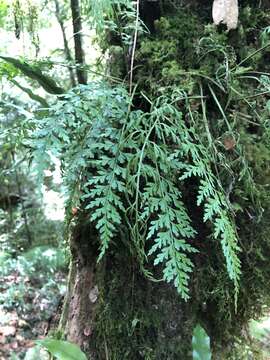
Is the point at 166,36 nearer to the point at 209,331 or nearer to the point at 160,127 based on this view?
the point at 160,127

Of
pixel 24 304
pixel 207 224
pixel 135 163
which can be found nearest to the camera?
pixel 135 163

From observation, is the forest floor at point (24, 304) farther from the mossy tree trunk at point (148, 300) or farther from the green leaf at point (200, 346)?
the green leaf at point (200, 346)

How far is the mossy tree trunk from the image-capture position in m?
1.15

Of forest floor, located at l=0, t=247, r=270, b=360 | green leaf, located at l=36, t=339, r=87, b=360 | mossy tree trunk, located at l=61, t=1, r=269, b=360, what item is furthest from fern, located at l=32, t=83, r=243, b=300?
forest floor, located at l=0, t=247, r=270, b=360

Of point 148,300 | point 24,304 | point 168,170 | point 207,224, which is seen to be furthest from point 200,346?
point 24,304

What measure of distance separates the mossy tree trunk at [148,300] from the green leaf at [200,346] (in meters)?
0.08

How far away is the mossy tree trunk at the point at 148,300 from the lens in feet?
3.77

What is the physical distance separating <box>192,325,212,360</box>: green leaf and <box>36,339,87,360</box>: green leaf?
0.28m

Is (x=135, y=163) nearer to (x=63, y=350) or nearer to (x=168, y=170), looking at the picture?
(x=168, y=170)

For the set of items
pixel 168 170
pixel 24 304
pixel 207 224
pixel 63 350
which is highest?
pixel 168 170

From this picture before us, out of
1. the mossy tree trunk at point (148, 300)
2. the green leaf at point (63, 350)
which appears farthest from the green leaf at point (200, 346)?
the green leaf at point (63, 350)

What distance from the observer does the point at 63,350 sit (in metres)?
1.08

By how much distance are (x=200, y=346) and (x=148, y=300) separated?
184mm

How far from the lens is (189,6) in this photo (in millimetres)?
1333
